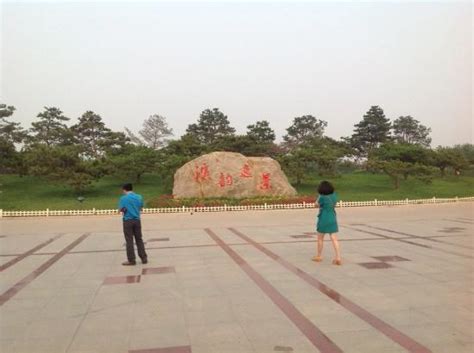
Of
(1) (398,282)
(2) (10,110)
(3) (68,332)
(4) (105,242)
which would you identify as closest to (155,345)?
(3) (68,332)

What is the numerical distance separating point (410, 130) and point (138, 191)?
4003 centimetres

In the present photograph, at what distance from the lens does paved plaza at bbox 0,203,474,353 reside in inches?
142

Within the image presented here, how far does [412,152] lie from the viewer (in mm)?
Answer: 29781

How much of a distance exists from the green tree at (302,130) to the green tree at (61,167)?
89.7 feet

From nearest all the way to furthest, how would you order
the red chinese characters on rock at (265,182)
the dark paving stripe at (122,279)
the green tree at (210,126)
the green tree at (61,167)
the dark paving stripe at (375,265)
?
the dark paving stripe at (122,279) → the dark paving stripe at (375,265) → the red chinese characters on rock at (265,182) → the green tree at (61,167) → the green tree at (210,126)

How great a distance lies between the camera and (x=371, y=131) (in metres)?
45.2

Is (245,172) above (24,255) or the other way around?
above

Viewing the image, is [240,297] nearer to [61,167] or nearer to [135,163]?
[61,167]

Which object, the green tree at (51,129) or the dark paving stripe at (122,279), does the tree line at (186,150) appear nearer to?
the green tree at (51,129)

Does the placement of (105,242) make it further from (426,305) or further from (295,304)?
(426,305)

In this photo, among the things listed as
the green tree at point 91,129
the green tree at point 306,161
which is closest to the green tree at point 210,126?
the green tree at point 91,129

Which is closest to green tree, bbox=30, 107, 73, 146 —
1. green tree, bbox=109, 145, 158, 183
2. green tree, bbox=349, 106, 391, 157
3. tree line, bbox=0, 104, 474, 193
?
tree line, bbox=0, 104, 474, 193

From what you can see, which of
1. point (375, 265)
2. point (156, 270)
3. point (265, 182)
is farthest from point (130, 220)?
point (265, 182)

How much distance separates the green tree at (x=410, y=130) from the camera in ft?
175
